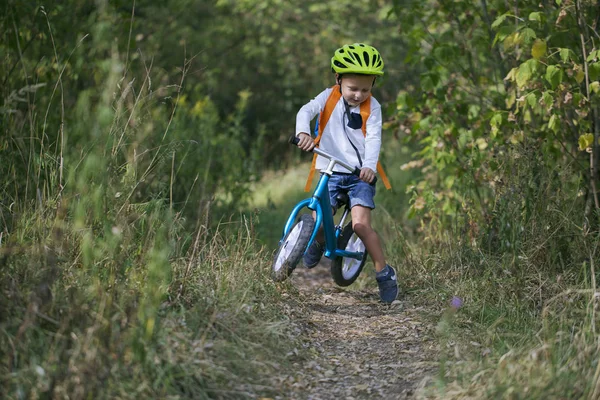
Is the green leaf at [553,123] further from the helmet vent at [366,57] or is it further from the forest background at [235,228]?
the helmet vent at [366,57]

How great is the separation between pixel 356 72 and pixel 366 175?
607mm

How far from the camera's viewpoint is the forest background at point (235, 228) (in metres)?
3.02

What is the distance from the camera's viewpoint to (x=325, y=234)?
4766 millimetres

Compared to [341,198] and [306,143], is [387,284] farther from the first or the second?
[306,143]

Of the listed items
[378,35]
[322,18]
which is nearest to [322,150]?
[378,35]

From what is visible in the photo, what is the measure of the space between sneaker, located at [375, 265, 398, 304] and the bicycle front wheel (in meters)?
0.63

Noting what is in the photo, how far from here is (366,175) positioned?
4504 millimetres

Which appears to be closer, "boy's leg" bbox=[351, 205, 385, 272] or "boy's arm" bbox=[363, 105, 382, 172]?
"boy's arm" bbox=[363, 105, 382, 172]

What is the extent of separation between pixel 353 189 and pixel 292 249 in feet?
2.21

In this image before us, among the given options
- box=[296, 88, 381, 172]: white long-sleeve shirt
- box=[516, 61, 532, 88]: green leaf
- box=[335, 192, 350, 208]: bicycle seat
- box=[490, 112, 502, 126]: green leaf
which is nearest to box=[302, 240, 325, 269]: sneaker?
box=[335, 192, 350, 208]: bicycle seat

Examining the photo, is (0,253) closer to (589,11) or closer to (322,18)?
(589,11)

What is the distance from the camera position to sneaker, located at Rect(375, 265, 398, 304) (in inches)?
188

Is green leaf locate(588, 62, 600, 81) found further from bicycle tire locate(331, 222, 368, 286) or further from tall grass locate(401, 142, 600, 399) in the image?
bicycle tire locate(331, 222, 368, 286)

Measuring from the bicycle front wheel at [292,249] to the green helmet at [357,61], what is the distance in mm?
902
